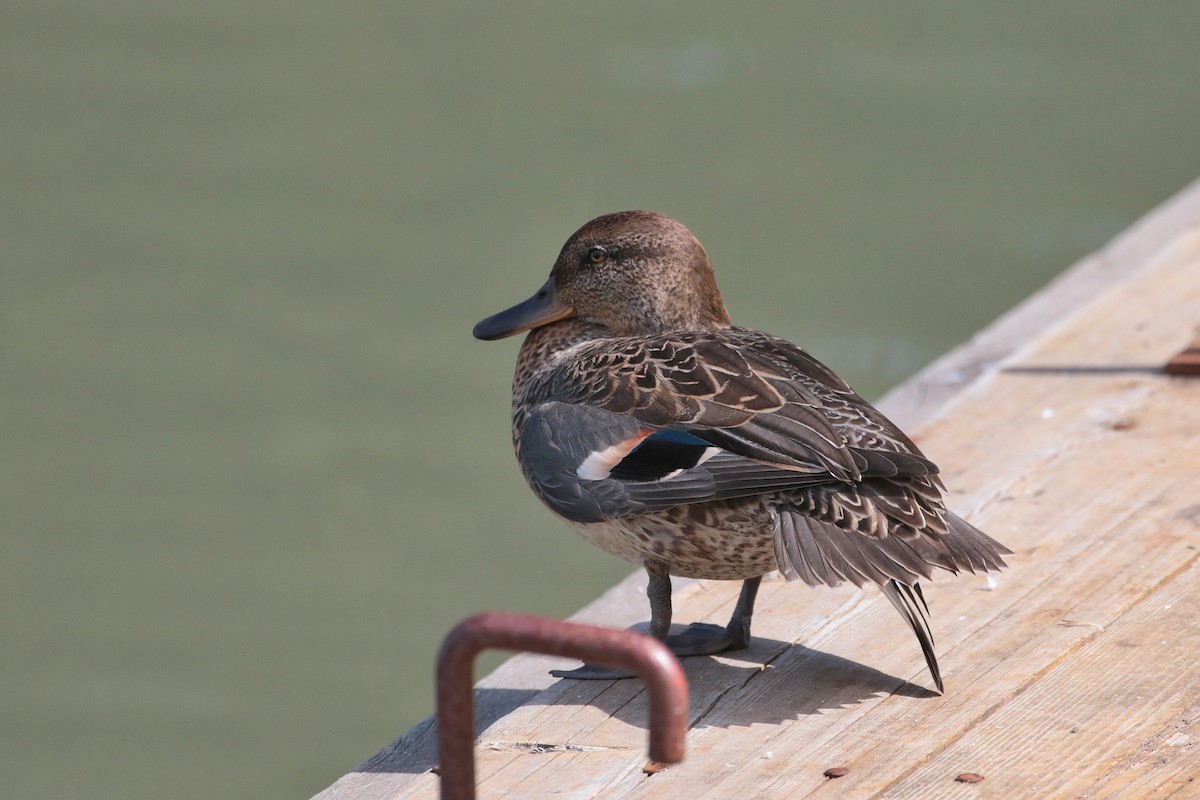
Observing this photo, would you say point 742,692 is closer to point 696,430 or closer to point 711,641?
point 711,641

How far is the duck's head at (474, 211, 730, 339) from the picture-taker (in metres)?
3.91

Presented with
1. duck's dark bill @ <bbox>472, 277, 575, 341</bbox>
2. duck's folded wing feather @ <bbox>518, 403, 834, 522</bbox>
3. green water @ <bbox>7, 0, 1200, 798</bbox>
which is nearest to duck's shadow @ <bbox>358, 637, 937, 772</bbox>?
duck's folded wing feather @ <bbox>518, 403, 834, 522</bbox>

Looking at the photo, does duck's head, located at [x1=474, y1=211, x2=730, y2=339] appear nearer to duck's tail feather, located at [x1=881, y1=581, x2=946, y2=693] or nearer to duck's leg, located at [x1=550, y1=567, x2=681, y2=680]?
duck's leg, located at [x1=550, y1=567, x2=681, y2=680]

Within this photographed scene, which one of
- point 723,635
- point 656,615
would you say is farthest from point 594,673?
point 723,635

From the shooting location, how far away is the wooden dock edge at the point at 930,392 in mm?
3410

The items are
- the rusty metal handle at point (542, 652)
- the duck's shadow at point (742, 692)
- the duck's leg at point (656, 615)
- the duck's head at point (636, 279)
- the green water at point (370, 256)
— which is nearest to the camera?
the rusty metal handle at point (542, 652)

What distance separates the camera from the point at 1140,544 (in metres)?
3.77

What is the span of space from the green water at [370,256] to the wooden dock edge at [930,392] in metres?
2.06

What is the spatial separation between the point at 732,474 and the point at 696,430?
5.5 inches

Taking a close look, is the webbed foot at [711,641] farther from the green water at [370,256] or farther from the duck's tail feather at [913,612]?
the green water at [370,256]

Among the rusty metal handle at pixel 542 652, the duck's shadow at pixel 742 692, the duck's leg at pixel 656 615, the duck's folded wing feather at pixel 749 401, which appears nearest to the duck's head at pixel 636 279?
the duck's folded wing feather at pixel 749 401

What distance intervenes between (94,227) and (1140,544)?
6.41m

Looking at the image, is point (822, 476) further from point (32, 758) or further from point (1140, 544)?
point (32, 758)

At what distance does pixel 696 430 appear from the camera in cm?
316
